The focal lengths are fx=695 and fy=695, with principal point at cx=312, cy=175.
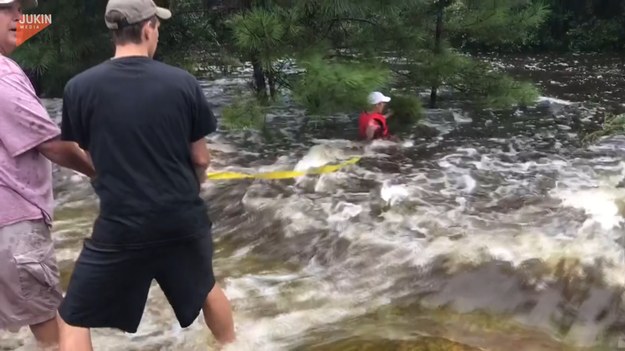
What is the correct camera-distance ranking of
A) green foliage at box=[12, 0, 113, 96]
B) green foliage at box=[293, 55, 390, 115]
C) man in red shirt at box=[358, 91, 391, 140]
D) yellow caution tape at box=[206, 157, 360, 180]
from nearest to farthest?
1. green foliage at box=[293, 55, 390, 115]
2. yellow caution tape at box=[206, 157, 360, 180]
3. man in red shirt at box=[358, 91, 391, 140]
4. green foliage at box=[12, 0, 113, 96]

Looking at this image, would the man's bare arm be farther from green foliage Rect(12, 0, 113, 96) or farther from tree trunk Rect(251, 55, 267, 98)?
green foliage Rect(12, 0, 113, 96)

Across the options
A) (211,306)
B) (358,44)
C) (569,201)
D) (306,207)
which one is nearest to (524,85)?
(358,44)

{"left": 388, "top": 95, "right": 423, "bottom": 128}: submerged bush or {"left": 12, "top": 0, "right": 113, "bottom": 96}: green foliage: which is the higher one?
{"left": 12, "top": 0, "right": 113, "bottom": 96}: green foliage

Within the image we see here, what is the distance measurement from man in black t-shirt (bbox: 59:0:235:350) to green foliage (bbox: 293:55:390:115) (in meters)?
3.91

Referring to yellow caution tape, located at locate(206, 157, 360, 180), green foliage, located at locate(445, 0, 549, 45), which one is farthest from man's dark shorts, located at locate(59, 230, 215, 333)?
green foliage, located at locate(445, 0, 549, 45)

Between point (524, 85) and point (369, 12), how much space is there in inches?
91.9

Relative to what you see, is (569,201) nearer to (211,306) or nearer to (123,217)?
(211,306)

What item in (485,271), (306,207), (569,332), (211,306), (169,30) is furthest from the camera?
(169,30)

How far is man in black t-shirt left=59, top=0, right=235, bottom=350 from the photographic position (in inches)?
101

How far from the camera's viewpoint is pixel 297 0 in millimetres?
7211

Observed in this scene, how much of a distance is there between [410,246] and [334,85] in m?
2.11

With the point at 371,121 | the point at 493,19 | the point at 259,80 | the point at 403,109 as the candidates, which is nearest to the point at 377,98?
the point at 371,121

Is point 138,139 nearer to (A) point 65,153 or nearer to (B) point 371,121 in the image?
(A) point 65,153

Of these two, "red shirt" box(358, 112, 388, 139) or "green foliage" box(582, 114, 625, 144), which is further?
"green foliage" box(582, 114, 625, 144)
